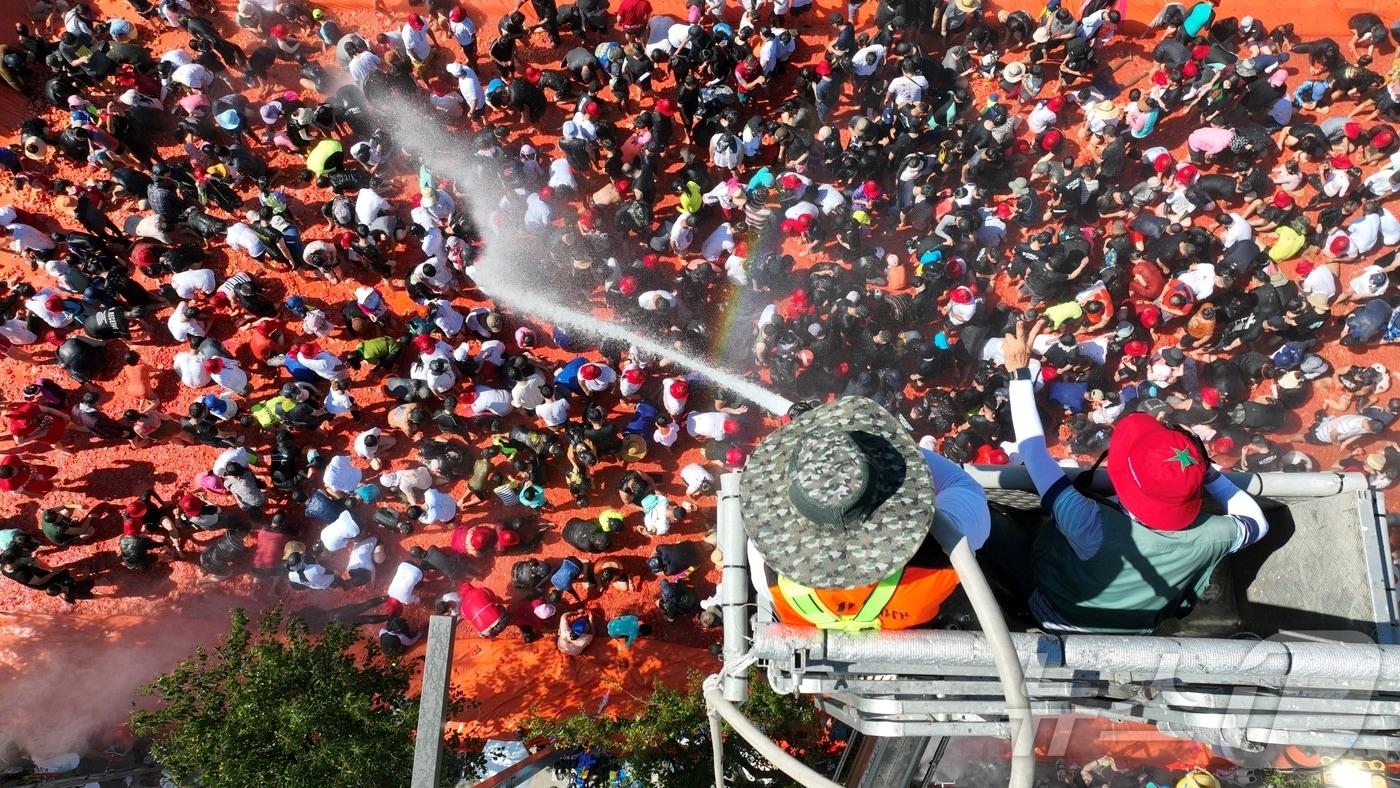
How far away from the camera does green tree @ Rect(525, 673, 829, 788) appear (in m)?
7.46

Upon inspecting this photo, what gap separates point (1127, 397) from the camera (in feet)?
31.9

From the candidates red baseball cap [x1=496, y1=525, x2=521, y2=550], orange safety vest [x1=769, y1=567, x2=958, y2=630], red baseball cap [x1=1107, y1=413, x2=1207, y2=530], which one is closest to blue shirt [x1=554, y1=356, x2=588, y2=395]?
red baseball cap [x1=496, y1=525, x2=521, y2=550]

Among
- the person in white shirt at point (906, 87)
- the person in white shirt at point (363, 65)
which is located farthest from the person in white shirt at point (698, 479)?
the person in white shirt at point (363, 65)

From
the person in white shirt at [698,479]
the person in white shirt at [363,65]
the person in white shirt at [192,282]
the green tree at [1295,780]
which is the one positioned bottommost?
the green tree at [1295,780]

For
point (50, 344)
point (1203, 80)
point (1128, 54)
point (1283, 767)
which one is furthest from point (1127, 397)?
point (50, 344)

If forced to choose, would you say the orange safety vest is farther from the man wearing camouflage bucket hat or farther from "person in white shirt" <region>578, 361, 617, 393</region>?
"person in white shirt" <region>578, 361, 617, 393</region>

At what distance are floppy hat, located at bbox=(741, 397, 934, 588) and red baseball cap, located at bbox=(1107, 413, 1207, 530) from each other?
1.57 metres

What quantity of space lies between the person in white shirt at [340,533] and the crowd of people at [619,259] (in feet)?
0.17

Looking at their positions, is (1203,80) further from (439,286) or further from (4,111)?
(4,111)

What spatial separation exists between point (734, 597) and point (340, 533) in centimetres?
734

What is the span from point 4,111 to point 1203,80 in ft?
67.6

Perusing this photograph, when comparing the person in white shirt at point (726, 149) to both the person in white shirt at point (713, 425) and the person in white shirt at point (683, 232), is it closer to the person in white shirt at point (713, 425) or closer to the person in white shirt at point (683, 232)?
the person in white shirt at point (683, 232)

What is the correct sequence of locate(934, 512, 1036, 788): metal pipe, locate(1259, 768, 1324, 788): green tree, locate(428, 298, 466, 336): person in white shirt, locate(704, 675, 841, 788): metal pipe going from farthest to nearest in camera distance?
1. locate(428, 298, 466, 336): person in white shirt
2. locate(1259, 768, 1324, 788): green tree
3. locate(704, 675, 841, 788): metal pipe
4. locate(934, 512, 1036, 788): metal pipe

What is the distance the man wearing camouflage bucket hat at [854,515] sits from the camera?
2980 mm
